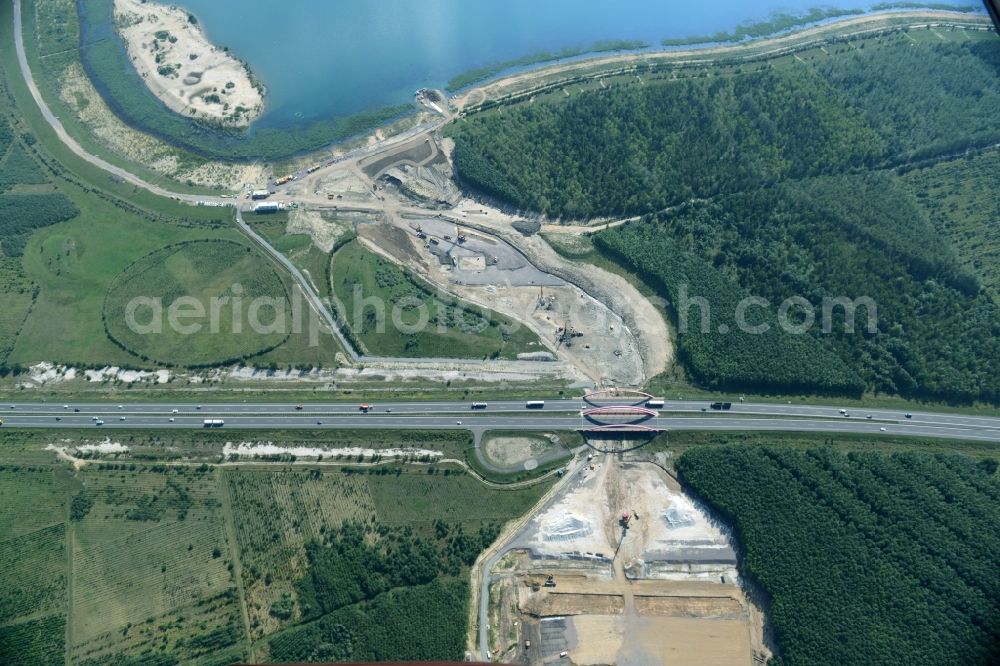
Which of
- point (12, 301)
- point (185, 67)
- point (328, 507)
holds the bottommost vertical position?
point (328, 507)

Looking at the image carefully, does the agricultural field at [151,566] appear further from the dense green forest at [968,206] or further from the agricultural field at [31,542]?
the dense green forest at [968,206]

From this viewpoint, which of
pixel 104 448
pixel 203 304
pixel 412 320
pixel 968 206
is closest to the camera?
pixel 104 448

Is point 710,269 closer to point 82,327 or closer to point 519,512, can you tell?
point 519,512

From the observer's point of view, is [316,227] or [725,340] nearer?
[725,340]

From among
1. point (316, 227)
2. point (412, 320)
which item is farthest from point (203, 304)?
point (412, 320)

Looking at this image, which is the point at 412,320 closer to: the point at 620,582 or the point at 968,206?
the point at 620,582

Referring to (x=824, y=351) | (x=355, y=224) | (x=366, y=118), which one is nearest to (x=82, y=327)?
(x=355, y=224)

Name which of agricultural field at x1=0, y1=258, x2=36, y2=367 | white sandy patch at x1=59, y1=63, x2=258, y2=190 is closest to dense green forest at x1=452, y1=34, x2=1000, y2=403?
white sandy patch at x1=59, y1=63, x2=258, y2=190
